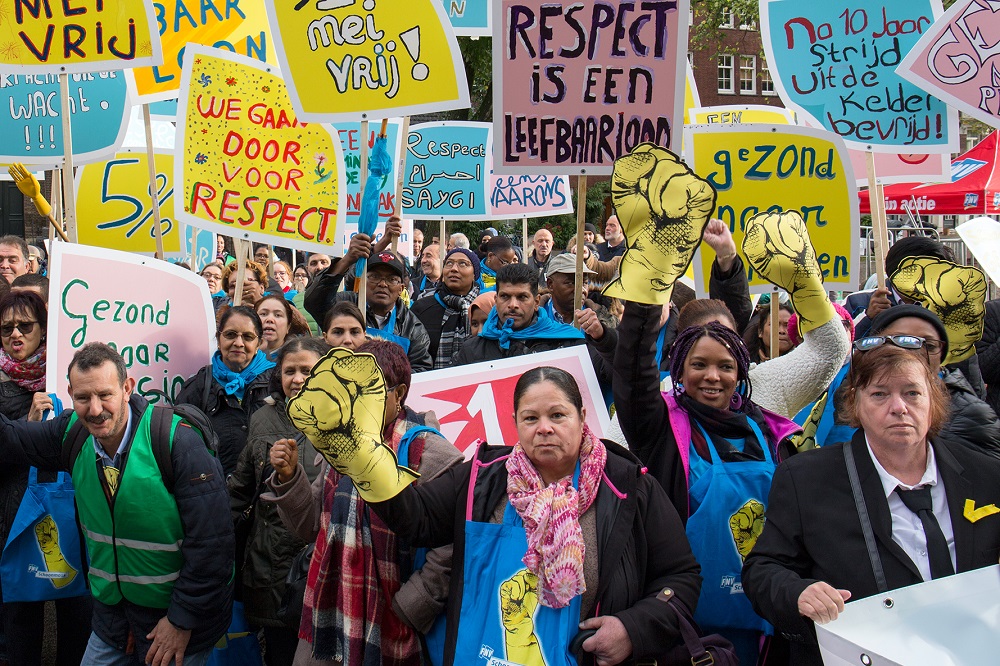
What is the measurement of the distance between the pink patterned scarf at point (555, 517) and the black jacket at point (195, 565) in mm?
1247

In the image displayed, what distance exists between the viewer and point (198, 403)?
14.0 feet

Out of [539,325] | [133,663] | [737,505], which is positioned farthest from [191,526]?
[539,325]

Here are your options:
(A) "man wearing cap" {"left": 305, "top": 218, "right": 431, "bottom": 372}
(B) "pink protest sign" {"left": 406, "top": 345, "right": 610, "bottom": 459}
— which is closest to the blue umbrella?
(A) "man wearing cap" {"left": 305, "top": 218, "right": 431, "bottom": 372}

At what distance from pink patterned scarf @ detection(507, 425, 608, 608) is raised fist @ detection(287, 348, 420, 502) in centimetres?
37

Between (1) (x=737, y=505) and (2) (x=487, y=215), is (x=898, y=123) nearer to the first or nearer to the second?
(1) (x=737, y=505)

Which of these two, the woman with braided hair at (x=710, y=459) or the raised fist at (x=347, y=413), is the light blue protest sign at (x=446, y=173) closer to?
the woman with braided hair at (x=710, y=459)

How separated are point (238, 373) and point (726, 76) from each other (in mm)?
38135

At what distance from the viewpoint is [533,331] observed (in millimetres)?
4949

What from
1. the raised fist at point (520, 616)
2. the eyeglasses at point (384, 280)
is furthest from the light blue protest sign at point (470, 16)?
the raised fist at point (520, 616)

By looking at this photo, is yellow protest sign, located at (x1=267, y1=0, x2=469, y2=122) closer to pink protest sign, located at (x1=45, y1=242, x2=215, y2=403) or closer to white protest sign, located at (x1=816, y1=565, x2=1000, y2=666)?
pink protest sign, located at (x1=45, y1=242, x2=215, y2=403)

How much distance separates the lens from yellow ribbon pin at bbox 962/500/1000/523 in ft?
8.08

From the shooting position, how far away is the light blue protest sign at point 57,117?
21.6ft

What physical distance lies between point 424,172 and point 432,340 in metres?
2.77

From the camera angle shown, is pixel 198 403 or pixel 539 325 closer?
pixel 198 403
